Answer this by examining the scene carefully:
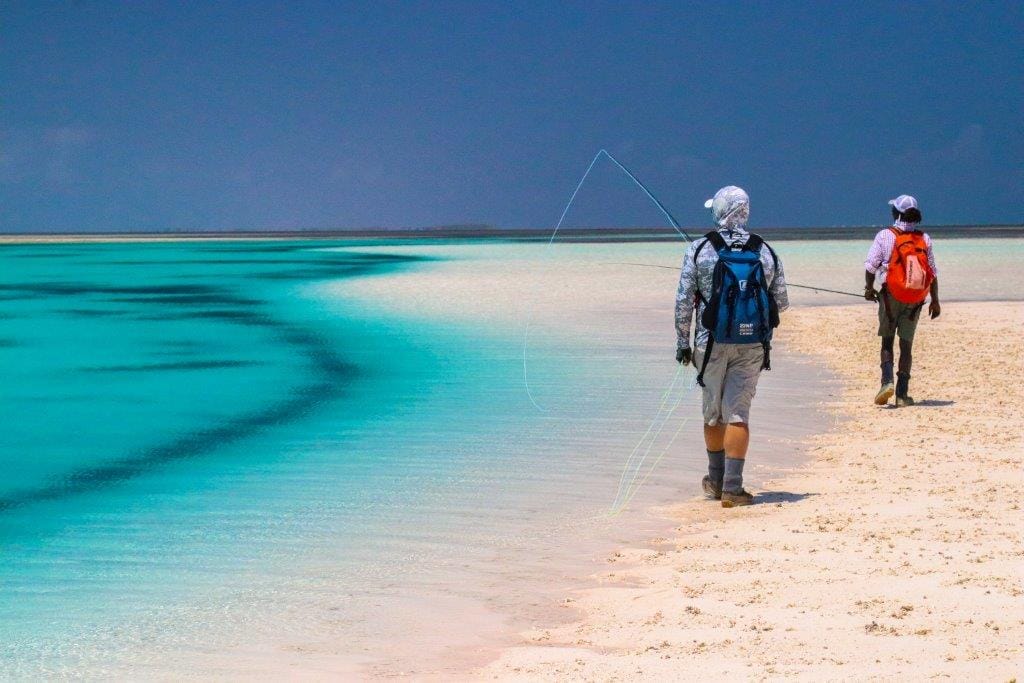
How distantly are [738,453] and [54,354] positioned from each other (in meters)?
13.8

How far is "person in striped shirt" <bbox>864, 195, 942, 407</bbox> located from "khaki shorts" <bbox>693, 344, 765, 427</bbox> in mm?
3351

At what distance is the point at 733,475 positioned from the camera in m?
6.75

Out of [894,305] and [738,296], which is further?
[894,305]

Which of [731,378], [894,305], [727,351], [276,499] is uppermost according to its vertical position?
[894,305]

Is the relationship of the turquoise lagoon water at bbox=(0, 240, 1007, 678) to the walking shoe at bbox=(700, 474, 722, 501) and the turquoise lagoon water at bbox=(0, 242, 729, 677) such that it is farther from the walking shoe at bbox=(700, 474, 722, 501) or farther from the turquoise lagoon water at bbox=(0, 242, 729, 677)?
the walking shoe at bbox=(700, 474, 722, 501)

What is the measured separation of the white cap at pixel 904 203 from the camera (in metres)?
9.62

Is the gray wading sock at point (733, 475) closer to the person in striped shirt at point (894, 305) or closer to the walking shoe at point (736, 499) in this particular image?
the walking shoe at point (736, 499)

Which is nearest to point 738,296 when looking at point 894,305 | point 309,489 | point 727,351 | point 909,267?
point 727,351

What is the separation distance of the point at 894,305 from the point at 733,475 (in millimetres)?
3793

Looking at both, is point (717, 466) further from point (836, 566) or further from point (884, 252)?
point (884, 252)

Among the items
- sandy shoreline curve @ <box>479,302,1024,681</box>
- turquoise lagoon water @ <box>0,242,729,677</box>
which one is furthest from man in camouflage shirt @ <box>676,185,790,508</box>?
turquoise lagoon water @ <box>0,242,729,677</box>

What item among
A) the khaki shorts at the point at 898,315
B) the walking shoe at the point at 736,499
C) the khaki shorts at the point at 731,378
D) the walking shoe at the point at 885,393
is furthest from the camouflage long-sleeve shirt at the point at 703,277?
the walking shoe at the point at 885,393

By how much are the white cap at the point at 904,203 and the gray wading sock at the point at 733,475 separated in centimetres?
376

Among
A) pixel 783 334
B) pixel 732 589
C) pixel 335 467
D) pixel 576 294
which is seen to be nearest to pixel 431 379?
pixel 335 467
